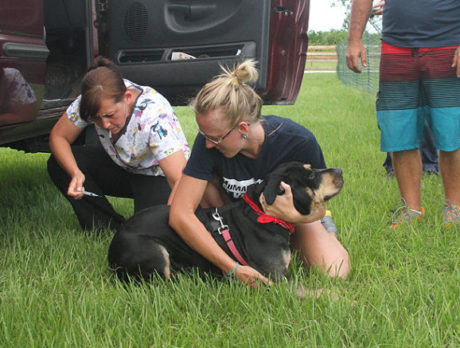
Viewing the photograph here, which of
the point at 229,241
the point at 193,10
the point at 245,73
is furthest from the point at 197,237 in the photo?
the point at 193,10

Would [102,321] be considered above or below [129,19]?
below

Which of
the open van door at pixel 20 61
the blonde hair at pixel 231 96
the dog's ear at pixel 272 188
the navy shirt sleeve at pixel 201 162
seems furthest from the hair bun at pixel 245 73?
the open van door at pixel 20 61

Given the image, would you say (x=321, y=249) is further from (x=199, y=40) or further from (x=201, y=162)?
(x=199, y=40)

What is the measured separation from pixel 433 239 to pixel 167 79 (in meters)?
2.08

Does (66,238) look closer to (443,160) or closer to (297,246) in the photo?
(297,246)

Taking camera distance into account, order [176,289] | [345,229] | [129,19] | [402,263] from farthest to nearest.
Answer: [129,19] < [345,229] < [402,263] < [176,289]

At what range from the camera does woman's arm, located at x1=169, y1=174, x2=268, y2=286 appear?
7.93 feet

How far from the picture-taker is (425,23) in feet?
10.7

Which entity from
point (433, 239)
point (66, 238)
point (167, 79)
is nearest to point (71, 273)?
point (66, 238)

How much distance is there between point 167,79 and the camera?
368cm

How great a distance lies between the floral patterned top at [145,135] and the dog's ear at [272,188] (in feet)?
2.64

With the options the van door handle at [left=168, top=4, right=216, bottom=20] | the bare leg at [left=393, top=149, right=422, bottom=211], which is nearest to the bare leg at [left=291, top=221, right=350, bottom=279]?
the bare leg at [left=393, top=149, right=422, bottom=211]

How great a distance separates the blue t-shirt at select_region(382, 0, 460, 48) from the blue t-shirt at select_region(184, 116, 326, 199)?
1168 millimetres

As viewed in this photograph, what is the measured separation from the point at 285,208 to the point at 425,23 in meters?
1.70
